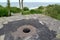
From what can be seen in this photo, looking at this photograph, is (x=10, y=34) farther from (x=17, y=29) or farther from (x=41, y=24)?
(x=41, y=24)

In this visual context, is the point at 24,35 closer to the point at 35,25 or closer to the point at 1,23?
the point at 35,25

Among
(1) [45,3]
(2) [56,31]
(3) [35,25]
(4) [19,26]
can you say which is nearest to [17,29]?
(4) [19,26]

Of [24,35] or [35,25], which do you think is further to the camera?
[35,25]

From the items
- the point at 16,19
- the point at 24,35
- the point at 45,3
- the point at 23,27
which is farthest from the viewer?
the point at 45,3

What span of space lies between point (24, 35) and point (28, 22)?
1.01 metres

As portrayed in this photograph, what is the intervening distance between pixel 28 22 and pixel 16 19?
72 cm

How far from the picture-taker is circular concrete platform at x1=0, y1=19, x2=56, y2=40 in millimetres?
7809

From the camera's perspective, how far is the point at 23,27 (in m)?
8.34

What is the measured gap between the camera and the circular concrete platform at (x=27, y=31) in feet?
25.6

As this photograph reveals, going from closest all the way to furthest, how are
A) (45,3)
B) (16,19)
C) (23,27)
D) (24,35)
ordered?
1. (24,35)
2. (23,27)
3. (16,19)
4. (45,3)

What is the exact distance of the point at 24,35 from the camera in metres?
7.80

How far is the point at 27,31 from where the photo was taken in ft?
27.0

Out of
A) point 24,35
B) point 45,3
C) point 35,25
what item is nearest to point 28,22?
point 35,25

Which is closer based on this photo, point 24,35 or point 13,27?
point 24,35
